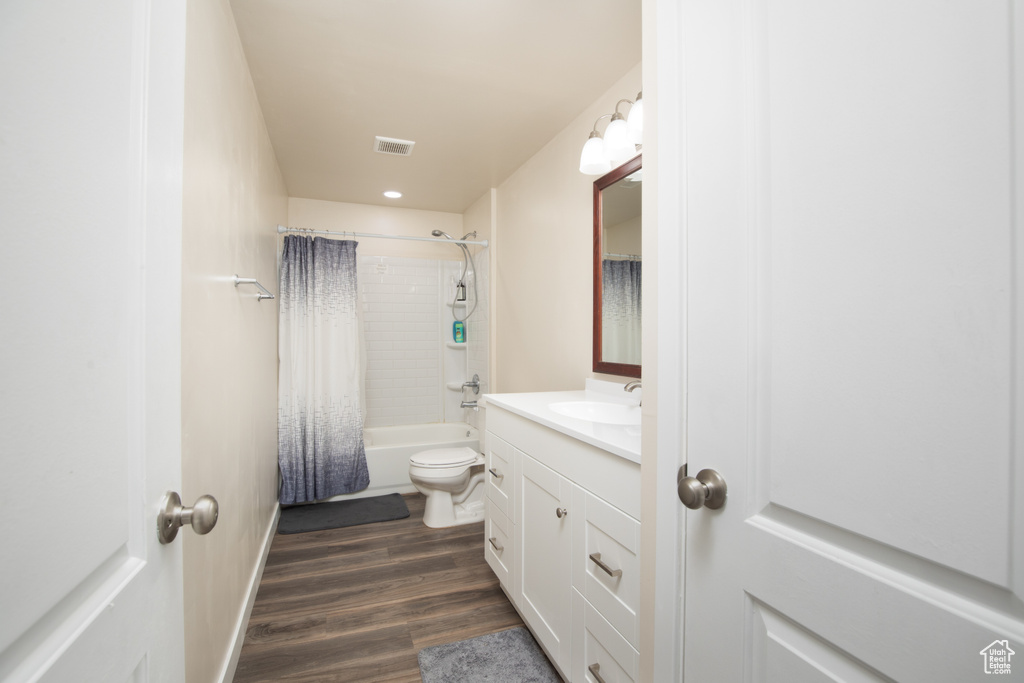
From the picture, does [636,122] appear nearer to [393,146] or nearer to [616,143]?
[616,143]

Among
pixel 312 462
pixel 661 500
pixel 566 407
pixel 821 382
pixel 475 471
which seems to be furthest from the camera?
pixel 312 462

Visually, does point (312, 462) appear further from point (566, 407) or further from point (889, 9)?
point (889, 9)

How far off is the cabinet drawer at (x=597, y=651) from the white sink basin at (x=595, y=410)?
70 cm

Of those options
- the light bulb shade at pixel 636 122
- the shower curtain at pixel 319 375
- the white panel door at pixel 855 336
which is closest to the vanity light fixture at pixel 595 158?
the light bulb shade at pixel 636 122

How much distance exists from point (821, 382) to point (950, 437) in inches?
5.4

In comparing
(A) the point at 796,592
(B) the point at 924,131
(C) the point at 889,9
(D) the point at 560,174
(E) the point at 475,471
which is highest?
(D) the point at 560,174

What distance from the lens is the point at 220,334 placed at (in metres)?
1.47

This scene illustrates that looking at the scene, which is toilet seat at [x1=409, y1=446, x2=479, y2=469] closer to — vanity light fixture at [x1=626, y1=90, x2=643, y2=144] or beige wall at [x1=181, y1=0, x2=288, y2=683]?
beige wall at [x1=181, y1=0, x2=288, y2=683]

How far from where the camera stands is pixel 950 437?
46 centimetres

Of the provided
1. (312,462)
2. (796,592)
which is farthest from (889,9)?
(312,462)

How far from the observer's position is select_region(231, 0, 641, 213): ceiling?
1.62m

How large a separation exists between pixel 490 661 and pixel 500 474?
68cm


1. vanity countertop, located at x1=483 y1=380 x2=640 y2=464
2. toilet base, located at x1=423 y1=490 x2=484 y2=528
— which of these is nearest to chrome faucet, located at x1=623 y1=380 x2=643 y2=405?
vanity countertop, located at x1=483 y1=380 x2=640 y2=464

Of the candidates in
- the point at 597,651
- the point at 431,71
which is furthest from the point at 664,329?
the point at 431,71
